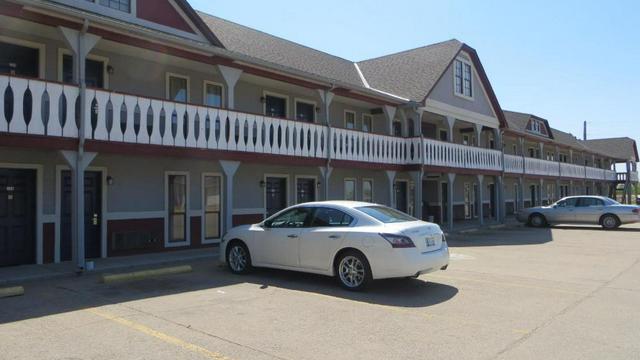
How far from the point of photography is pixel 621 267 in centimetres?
1145

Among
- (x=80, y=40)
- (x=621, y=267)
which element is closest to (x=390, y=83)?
(x=621, y=267)

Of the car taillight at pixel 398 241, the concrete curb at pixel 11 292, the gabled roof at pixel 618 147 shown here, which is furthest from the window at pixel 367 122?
the gabled roof at pixel 618 147

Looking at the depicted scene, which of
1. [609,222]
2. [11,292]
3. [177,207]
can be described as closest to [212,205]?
[177,207]

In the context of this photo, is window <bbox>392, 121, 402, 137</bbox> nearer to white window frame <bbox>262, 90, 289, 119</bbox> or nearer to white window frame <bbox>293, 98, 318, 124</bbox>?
white window frame <bbox>293, 98, 318, 124</bbox>

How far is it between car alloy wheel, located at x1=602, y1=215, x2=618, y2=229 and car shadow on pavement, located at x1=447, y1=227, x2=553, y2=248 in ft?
13.8

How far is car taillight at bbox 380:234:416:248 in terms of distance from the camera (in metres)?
7.97

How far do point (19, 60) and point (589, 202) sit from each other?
23.5 metres

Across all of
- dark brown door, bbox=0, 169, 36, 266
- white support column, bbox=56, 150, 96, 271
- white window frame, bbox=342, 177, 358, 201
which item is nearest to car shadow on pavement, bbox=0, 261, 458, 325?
white support column, bbox=56, 150, 96, 271

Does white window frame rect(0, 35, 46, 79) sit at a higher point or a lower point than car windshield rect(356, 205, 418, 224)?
higher

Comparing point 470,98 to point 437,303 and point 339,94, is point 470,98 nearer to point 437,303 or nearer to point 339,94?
point 339,94

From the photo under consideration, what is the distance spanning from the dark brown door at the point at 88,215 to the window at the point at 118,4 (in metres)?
4.39

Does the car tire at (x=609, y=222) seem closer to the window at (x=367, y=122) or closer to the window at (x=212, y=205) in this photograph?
the window at (x=367, y=122)

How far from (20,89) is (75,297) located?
4.01 m

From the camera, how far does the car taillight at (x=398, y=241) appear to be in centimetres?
797
